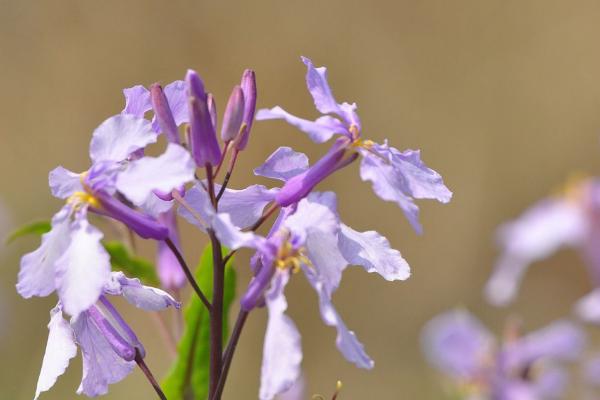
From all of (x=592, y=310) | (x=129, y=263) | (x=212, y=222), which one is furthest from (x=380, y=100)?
(x=212, y=222)

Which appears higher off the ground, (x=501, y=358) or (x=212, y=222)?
(x=212, y=222)

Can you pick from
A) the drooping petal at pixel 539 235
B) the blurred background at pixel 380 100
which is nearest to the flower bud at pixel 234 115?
the drooping petal at pixel 539 235

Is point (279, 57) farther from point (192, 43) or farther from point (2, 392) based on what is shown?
point (2, 392)

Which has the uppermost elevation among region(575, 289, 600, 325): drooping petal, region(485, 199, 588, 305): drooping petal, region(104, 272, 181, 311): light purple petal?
region(104, 272, 181, 311): light purple petal

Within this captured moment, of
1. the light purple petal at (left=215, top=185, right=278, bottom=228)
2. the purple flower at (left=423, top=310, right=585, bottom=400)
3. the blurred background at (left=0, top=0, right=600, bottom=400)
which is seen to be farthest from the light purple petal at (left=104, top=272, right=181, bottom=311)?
the blurred background at (left=0, top=0, right=600, bottom=400)

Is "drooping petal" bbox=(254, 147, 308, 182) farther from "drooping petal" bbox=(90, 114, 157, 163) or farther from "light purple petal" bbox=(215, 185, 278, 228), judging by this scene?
"drooping petal" bbox=(90, 114, 157, 163)

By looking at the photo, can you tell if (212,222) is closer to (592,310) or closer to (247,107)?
(247,107)

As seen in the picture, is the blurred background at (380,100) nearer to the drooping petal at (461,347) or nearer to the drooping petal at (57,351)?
the drooping petal at (461,347)
